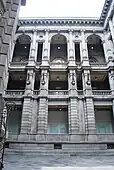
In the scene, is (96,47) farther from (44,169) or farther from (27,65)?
(44,169)

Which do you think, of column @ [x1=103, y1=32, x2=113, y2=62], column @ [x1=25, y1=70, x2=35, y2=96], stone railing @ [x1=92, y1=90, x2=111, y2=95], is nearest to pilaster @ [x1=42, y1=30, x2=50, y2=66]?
column @ [x1=25, y1=70, x2=35, y2=96]

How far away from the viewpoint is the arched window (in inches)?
1030

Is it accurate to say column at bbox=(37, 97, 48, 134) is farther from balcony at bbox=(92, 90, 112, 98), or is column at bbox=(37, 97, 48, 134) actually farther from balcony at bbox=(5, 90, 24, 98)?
balcony at bbox=(92, 90, 112, 98)

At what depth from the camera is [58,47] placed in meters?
27.2

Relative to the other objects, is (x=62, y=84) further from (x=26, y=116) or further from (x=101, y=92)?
(x=26, y=116)

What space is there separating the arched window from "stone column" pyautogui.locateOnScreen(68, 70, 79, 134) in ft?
31.0

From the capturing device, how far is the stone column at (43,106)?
17.9m

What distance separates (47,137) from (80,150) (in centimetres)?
373

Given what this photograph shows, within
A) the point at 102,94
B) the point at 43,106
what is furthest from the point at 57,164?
the point at 102,94

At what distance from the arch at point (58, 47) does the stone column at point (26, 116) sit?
9508mm

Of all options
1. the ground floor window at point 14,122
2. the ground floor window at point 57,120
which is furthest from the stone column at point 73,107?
the ground floor window at point 14,122

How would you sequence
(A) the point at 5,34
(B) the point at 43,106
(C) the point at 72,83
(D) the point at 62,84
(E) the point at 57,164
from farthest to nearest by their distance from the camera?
(D) the point at 62,84 → (C) the point at 72,83 → (B) the point at 43,106 → (E) the point at 57,164 → (A) the point at 5,34

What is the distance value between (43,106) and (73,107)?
355 centimetres

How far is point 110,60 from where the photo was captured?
2192cm
